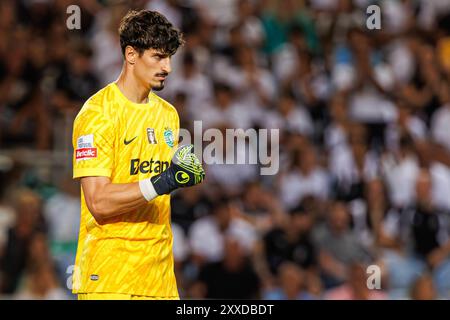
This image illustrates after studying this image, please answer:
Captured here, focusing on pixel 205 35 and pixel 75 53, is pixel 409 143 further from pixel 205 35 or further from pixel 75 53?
pixel 75 53

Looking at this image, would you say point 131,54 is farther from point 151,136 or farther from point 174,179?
point 174,179

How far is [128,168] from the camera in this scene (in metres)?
5.12

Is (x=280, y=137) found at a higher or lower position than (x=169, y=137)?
higher

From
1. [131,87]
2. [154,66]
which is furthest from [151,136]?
[154,66]

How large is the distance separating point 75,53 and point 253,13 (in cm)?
237

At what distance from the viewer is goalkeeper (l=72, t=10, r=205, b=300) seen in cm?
500

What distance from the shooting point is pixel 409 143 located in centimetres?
1051

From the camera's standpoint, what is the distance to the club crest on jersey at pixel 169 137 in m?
5.31

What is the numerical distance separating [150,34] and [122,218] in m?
1.02

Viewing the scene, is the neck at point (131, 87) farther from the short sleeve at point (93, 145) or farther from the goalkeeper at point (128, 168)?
the short sleeve at point (93, 145)

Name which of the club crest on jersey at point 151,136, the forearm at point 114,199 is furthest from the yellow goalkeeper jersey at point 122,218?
the forearm at point 114,199

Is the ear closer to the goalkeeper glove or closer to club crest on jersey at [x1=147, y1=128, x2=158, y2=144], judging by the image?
club crest on jersey at [x1=147, y1=128, x2=158, y2=144]

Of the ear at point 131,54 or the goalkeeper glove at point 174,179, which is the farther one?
the ear at point 131,54

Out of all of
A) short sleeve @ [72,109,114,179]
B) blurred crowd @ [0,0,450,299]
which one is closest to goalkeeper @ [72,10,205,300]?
short sleeve @ [72,109,114,179]
